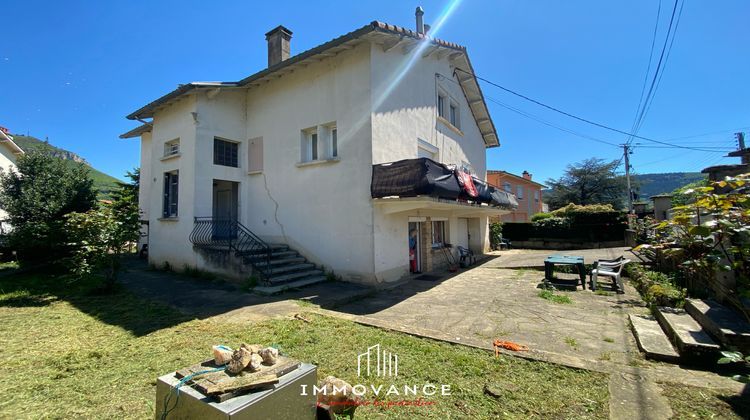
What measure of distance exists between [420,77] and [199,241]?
9.31 metres

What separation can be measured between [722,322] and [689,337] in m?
0.50

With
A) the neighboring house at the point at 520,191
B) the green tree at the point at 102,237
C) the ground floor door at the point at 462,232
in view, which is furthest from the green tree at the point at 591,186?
the green tree at the point at 102,237

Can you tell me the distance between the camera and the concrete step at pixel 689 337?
A: 3.50 m

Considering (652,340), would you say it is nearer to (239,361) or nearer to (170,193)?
(239,361)

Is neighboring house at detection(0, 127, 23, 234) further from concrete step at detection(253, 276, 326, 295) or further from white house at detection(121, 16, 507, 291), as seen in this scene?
concrete step at detection(253, 276, 326, 295)

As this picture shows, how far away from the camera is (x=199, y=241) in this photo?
994 cm

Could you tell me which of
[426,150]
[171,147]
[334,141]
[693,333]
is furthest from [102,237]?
[693,333]

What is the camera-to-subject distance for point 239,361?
2172 mm

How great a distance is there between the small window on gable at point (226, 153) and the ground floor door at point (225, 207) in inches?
31.6

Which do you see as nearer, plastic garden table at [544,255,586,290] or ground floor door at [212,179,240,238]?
plastic garden table at [544,255,586,290]

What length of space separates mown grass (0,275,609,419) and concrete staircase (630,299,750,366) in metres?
1.39

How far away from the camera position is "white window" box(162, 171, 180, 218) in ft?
36.6

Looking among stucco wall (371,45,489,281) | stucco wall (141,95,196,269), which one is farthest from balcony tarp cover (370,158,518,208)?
stucco wall (141,95,196,269)

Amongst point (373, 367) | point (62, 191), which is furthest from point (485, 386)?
point (62, 191)
